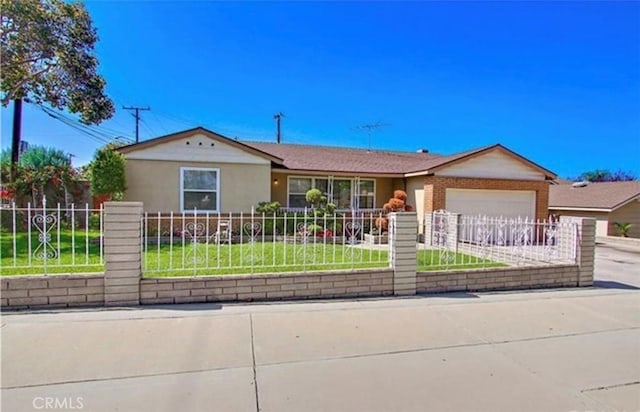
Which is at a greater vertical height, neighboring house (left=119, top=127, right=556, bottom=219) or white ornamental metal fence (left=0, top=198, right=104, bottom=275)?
neighboring house (left=119, top=127, right=556, bottom=219)

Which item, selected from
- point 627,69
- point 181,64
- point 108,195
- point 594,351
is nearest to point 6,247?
point 108,195

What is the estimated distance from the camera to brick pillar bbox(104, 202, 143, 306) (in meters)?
4.82

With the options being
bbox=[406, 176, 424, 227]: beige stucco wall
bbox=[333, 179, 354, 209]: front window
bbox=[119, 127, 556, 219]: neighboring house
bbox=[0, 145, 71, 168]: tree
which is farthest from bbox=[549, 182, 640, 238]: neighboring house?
bbox=[0, 145, 71, 168]: tree

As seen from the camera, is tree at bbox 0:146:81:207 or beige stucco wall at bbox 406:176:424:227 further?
A: beige stucco wall at bbox 406:176:424:227

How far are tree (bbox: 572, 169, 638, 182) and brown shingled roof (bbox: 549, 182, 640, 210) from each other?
35835mm

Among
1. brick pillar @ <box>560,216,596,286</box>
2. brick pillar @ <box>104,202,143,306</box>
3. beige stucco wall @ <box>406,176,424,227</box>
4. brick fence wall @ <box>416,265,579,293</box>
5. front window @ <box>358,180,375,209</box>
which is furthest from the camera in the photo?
front window @ <box>358,180,375,209</box>

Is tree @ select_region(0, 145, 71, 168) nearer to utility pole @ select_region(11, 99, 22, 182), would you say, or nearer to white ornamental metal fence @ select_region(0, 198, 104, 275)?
utility pole @ select_region(11, 99, 22, 182)

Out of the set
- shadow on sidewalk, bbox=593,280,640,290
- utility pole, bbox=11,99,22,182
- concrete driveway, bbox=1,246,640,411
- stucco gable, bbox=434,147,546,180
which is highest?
utility pole, bbox=11,99,22,182

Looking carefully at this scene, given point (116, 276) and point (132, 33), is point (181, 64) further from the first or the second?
point (116, 276)

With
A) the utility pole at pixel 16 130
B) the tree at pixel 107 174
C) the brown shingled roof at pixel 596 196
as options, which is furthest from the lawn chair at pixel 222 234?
the brown shingled roof at pixel 596 196

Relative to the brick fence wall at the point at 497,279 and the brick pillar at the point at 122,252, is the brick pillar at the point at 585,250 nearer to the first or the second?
the brick fence wall at the point at 497,279

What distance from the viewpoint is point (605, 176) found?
52531 millimetres

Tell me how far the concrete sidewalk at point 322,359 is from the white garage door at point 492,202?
383 inches

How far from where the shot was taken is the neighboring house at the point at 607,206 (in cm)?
1850
